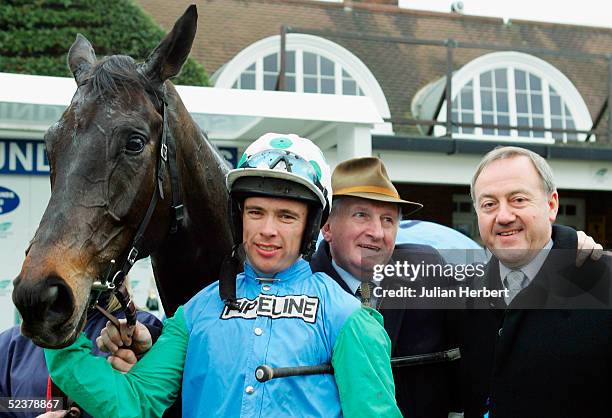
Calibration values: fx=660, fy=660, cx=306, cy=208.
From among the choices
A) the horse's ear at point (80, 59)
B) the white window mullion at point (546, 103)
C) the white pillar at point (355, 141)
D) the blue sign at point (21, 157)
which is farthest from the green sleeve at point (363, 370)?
the white window mullion at point (546, 103)

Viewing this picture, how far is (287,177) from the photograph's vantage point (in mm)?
1800

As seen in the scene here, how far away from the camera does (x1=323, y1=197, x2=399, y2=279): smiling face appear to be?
265 cm

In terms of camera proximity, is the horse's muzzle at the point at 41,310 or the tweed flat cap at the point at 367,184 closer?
the horse's muzzle at the point at 41,310

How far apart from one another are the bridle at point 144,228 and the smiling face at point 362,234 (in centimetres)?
70

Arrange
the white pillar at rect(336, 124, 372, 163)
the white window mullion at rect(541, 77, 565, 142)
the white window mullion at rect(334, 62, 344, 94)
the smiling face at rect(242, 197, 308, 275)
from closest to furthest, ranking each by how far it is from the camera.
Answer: the smiling face at rect(242, 197, 308, 275)
the white pillar at rect(336, 124, 372, 163)
the white window mullion at rect(334, 62, 344, 94)
the white window mullion at rect(541, 77, 565, 142)

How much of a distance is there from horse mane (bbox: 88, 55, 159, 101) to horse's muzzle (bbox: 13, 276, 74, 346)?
0.64 m

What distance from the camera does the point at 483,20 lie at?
1825cm

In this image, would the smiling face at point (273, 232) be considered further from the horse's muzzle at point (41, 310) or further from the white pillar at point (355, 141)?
the white pillar at point (355, 141)

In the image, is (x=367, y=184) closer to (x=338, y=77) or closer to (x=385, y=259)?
(x=385, y=259)

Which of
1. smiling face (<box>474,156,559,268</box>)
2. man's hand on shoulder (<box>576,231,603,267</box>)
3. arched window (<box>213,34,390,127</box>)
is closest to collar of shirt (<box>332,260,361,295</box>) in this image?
smiling face (<box>474,156,559,268</box>)

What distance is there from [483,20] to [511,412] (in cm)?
1779

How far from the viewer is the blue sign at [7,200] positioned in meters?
5.15

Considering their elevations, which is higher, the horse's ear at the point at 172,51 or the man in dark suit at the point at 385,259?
the horse's ear at the point at 172,51

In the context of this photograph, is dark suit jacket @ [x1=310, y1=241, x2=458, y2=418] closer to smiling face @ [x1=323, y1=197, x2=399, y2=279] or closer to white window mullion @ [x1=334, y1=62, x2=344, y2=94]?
smiling face @ [x1=323, y1=197, x2=399, y2=279]
